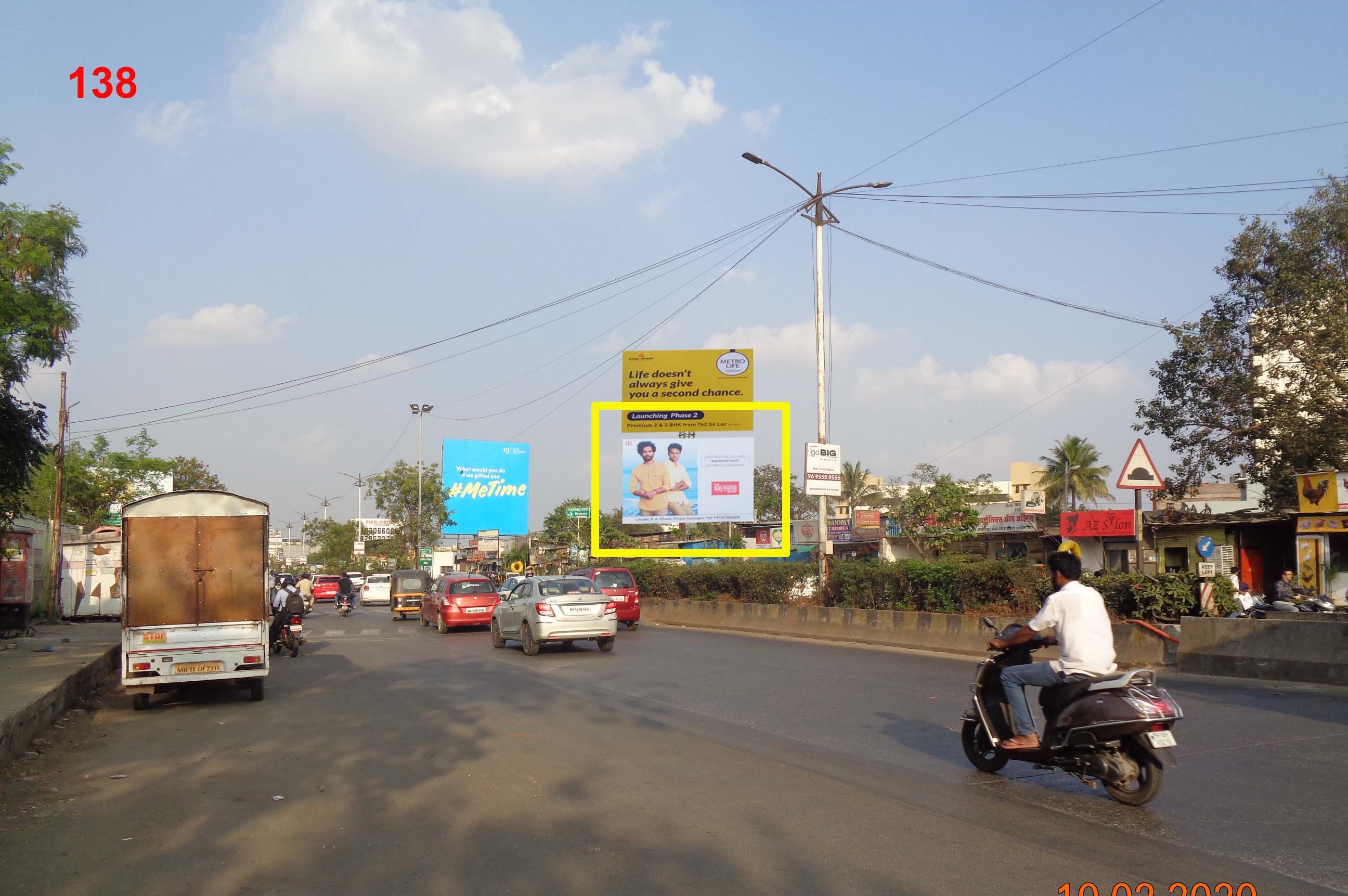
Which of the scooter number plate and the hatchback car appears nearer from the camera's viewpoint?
the scooter number plate

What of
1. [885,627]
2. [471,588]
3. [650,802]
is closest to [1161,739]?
[650,802]

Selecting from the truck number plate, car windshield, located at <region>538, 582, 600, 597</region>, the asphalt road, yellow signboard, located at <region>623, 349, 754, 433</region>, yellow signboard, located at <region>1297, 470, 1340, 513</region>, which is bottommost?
the asphalt road

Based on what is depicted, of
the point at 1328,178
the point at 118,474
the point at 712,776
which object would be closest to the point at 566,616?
the point at 712,776

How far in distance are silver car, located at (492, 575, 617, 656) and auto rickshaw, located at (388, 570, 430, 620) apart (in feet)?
67.9

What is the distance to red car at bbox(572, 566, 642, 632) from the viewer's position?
26172 mm

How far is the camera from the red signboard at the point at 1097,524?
3669 cm

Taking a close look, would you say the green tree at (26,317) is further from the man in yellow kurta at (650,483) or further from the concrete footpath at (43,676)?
the man in yellow kurta at (650,483)

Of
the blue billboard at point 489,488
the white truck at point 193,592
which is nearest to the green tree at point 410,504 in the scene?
the blue billboard at point 489,488

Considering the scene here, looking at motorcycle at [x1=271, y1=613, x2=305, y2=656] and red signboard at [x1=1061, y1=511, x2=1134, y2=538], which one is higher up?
red signboard at [x1=1061, y1=511, x2=1134, y2=538]

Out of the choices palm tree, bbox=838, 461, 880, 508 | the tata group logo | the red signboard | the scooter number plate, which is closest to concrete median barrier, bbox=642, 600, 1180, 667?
the tata group logo

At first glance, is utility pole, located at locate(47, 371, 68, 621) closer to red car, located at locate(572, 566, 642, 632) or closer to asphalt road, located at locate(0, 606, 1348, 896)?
red car, located at locate(572, 566, 642, 632)

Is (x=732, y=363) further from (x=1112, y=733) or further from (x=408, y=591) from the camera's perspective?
(x=1112, y=733)

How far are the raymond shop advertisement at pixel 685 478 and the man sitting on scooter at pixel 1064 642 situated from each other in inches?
1027

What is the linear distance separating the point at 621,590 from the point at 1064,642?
778 inches
